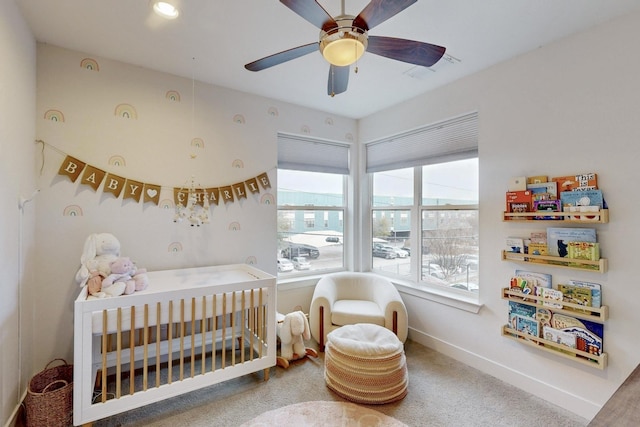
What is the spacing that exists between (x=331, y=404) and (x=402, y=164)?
2.37 m

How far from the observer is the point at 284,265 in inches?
132

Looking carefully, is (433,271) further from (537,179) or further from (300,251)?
(300,251)

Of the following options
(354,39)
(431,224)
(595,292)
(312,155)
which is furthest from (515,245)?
(312,155)

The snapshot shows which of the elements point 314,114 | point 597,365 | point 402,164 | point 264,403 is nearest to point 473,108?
point 402,164

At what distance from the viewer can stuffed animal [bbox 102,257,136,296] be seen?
182 cm

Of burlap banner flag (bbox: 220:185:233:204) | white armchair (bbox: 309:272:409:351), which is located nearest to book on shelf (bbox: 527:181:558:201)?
white armchair (bbox: 309:272:409:351)

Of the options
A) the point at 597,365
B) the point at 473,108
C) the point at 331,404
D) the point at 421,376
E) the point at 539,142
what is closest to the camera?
the point at 597,365

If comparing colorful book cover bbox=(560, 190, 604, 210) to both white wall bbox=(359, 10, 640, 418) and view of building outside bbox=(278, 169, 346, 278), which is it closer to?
white wall bbox=(359, 10, 640, 418)

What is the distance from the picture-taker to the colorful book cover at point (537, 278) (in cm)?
210

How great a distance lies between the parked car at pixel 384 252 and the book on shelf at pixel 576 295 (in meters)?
1.64

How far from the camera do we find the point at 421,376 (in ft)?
Answer: 7.86

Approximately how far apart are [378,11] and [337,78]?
1.83 ft

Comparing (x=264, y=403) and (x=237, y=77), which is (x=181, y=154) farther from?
(x=264, y=403)

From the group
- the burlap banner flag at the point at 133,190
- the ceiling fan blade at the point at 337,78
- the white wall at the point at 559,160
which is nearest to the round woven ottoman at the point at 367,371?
the white wall at the point at 559,160
